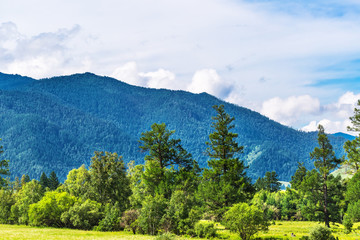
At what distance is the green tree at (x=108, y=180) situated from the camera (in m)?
74.9

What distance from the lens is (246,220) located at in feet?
147

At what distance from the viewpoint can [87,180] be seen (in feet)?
256

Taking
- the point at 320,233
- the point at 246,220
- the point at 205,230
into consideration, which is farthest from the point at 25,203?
the point at 320,233

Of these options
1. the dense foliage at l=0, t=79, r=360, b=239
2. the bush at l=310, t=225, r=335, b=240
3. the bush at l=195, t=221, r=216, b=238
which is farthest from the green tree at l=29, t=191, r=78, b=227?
the bush at l=310, t=225, r=335, b=240

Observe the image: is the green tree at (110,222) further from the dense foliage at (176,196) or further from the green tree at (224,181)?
the green tree at (224,181)

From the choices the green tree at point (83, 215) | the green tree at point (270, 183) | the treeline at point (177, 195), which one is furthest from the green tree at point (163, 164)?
the green tree at point (270, 183)

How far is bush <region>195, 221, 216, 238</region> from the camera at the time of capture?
49438 millimetres

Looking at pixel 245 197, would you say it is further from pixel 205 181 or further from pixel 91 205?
pixel 91 205

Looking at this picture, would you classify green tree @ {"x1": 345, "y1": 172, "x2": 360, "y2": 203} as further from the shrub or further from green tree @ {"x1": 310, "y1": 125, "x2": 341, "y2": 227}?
the shrub

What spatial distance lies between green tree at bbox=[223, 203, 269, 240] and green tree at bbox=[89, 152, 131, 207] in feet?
108

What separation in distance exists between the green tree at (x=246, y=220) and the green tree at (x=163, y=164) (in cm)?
1833

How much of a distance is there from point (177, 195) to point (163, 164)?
1261 cm

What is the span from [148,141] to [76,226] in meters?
20.8

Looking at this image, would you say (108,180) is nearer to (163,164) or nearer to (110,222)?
(110,222)
